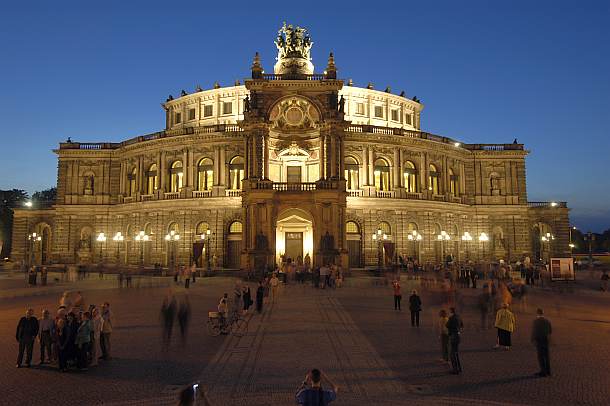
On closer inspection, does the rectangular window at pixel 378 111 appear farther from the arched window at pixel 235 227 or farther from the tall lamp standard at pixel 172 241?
the tall lamp standard at pixel 172 241

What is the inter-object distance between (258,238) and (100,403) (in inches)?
1345

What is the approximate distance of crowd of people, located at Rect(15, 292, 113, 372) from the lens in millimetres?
12555

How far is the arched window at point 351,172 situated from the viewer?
172 feet

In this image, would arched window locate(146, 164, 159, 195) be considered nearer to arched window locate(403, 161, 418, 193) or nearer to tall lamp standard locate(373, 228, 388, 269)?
tall lamp standard locate(373, 228, 388, 269)

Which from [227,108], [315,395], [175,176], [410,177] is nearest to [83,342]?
[315,395]

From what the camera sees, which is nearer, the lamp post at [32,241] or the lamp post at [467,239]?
the lamp post at [467,239]

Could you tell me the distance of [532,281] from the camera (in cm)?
3775

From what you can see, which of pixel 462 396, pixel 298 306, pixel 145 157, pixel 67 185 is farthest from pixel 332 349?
pixel 67 185

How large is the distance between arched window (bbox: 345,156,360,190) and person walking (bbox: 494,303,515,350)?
37824 mm

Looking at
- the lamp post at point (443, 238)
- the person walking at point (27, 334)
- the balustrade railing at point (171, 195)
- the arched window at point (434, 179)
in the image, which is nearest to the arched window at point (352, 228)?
the lamp post at point (443, 238)

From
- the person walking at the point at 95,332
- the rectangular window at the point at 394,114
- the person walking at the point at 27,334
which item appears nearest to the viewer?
the person walking at the point at 27,334

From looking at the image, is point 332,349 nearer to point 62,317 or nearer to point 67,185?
point 62,317

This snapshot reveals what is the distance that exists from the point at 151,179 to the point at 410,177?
1229 inches

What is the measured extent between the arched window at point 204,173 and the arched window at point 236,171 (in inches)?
100
